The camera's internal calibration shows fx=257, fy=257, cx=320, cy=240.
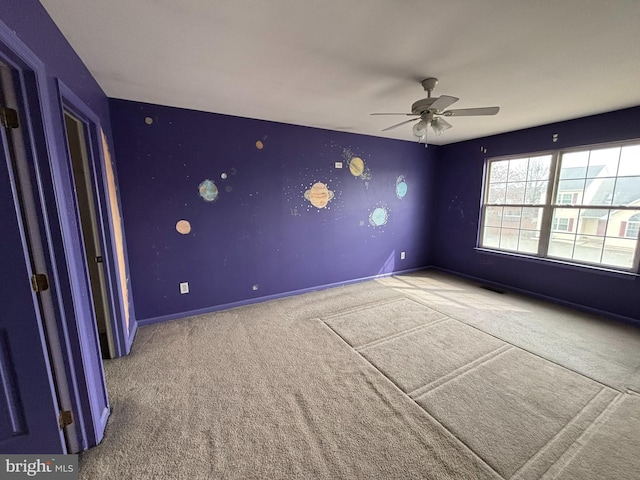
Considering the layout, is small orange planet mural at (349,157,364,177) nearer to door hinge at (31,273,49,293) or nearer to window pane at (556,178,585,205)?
window pane at (556,178,585,205)

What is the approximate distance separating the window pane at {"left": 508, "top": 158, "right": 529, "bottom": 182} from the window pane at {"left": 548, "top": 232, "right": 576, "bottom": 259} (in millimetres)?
939

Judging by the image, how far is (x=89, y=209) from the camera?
2.08 m

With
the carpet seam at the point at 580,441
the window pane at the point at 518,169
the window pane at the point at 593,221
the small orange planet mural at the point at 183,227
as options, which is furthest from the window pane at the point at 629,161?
the small orange planet mural at the point at 183,227

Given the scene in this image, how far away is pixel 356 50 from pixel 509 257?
380 cm

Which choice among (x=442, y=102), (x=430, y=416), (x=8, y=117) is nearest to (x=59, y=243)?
(x=8, y=117)

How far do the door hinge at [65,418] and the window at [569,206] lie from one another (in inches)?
200

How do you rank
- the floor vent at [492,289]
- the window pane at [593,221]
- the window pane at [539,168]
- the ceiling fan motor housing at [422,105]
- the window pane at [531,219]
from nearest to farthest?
the ceiling fan motor housing at [422,105] → the window pane at [593,221] → the window pane at [539,168] → the window pane at [531,219] → the floor vent at [492,289]

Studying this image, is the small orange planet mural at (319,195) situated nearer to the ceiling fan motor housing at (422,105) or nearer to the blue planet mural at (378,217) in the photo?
the blue planet mural at (378,217)

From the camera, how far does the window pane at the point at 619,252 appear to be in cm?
292

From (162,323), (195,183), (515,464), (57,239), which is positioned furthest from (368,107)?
(162,323)

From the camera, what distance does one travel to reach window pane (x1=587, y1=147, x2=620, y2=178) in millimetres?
2980

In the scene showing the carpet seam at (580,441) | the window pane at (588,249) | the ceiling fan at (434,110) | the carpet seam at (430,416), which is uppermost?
the ceiling fan at (434,110)

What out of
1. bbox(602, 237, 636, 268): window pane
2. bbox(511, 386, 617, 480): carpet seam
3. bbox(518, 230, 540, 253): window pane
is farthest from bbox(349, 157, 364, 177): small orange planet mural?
bbox(511, 386, 617, 480): carpet seam

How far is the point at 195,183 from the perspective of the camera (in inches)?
115
